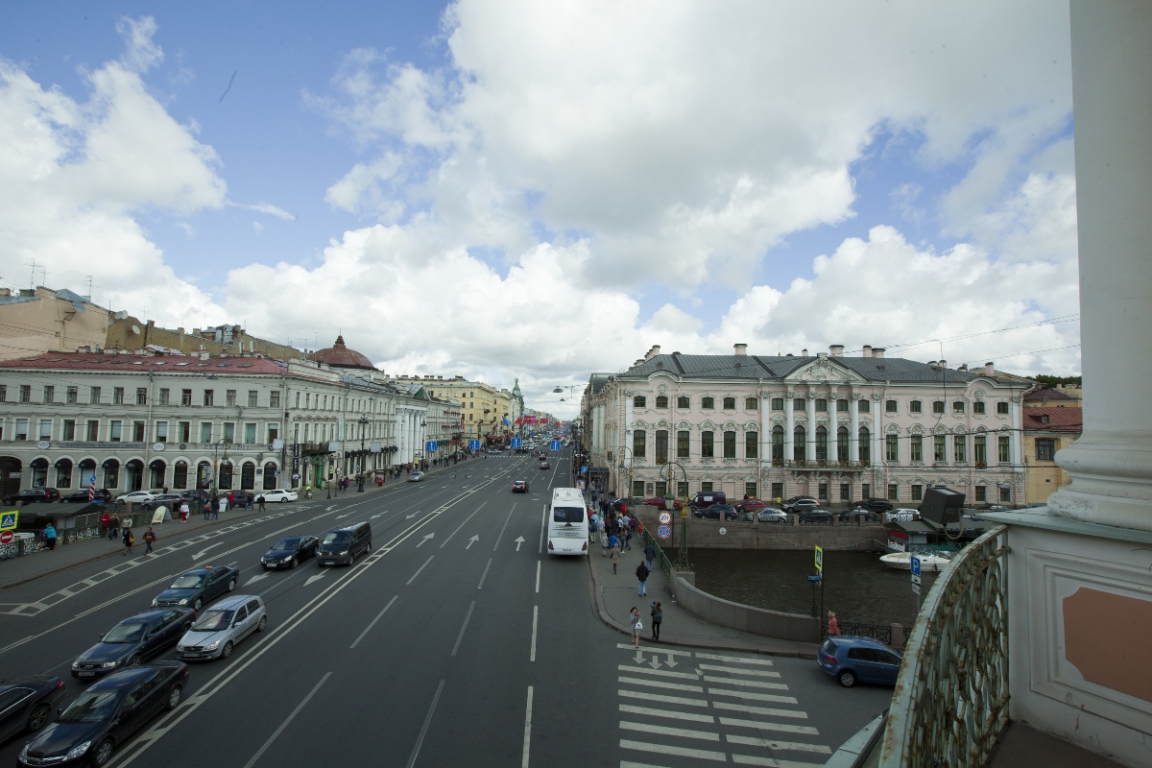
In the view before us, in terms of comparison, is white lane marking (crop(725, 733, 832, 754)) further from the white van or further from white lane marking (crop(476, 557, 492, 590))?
the white van

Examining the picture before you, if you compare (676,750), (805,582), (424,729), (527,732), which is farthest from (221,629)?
(805,582)

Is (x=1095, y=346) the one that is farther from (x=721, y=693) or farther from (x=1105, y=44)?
(x=721, y=693)

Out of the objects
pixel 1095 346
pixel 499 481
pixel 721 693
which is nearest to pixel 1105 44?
pixel 1095 346

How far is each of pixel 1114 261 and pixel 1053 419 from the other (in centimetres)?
6045

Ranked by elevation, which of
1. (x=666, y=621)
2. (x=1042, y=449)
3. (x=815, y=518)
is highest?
(x=1042, y=449)

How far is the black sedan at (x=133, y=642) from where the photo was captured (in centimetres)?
1424

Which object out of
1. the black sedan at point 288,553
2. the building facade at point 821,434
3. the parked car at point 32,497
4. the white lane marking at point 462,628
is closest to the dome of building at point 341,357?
the parked car at point 32,497

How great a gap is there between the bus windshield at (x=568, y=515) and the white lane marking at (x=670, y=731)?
15930 millimetres

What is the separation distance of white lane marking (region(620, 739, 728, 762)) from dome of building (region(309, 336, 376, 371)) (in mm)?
83021

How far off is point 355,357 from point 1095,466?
9427 centimetres

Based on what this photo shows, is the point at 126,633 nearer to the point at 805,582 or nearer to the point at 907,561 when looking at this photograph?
the point at 805,582

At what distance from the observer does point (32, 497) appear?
42.8 m

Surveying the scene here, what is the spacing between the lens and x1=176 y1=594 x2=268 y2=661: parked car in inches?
600

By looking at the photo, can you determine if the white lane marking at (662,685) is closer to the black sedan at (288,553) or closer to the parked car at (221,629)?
the parked car at (221,629)
